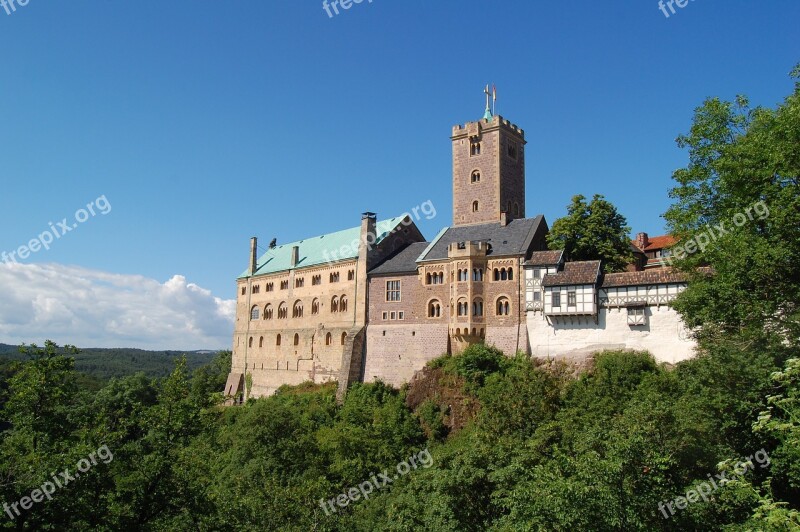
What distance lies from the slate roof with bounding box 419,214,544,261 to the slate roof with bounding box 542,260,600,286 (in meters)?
3.06

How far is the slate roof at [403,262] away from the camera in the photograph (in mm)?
51812

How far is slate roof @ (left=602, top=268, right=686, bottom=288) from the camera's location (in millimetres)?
39250

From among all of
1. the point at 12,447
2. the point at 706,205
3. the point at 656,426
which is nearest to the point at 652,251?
the point at 706,205

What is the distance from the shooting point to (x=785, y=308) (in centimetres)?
2523

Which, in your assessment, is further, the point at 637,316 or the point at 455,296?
the point at 455,296

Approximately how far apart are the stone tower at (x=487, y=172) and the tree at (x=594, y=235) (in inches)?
199

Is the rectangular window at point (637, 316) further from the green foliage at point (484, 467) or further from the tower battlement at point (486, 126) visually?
the tower battlement at point (486, 126)

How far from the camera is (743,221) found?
27.3 meters

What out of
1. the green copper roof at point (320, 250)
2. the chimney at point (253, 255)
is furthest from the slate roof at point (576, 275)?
the chimney at point (253, 255)

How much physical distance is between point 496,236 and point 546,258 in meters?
5.41

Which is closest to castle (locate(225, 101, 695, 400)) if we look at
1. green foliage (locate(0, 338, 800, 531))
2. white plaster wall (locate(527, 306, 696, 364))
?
white plaster wall (locate(527, 306, 696, 364))

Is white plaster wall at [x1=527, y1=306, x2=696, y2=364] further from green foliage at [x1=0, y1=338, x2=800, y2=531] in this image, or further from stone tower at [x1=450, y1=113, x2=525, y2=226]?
stone tower at [x1=450, y1=113, x2=525, y2=226]

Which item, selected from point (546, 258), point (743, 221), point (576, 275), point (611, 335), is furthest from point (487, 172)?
point (743, 221)

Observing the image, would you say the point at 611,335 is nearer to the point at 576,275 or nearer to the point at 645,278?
the point at 645,278
